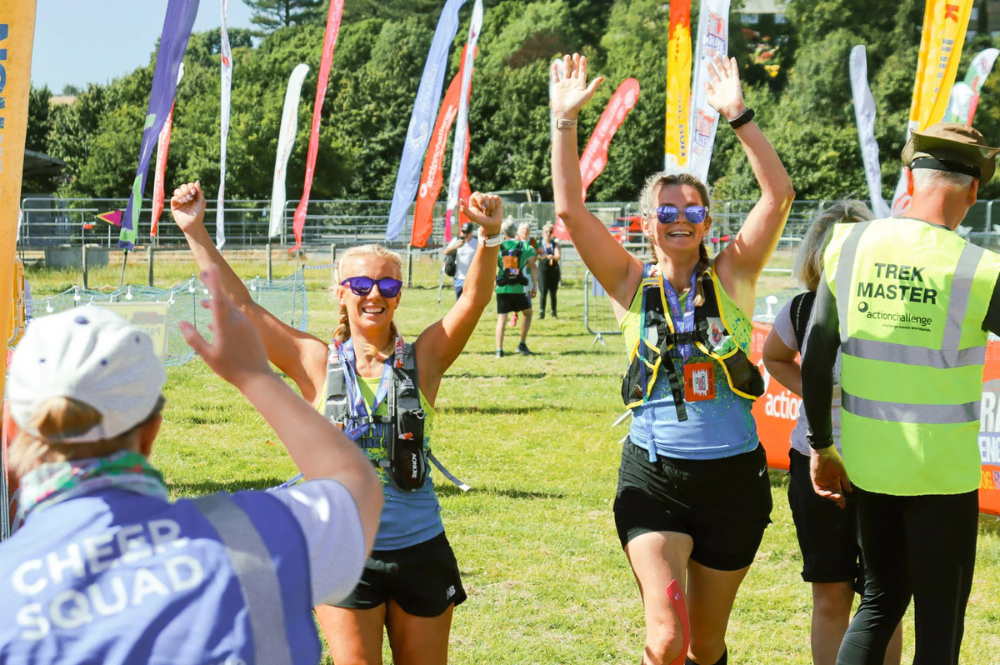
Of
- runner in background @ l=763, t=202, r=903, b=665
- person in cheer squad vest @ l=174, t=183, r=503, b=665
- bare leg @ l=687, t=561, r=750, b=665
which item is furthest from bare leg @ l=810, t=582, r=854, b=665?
person in cheer squad vest @ l=174, t=183, r=503, b=665

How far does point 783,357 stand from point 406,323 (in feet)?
47.5

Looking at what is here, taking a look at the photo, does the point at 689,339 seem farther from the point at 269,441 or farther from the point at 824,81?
the point at 824,81

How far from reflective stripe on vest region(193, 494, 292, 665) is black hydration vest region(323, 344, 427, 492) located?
1.53m

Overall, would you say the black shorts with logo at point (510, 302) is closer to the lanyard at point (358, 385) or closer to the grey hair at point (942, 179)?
the lanyard at point (358, 385)

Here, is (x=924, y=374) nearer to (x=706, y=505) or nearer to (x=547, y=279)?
(x=706, y=505)

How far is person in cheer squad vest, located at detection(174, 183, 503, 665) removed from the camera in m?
2.95

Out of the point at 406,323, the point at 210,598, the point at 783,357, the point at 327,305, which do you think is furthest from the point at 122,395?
the point at 327,305

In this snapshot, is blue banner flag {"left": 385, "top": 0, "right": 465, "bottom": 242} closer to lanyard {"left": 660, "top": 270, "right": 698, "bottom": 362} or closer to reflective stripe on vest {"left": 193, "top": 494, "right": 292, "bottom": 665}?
lanyard {"left": 660, "top": 270, "right": 698, "bottom": 362}

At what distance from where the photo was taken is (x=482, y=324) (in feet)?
59.7

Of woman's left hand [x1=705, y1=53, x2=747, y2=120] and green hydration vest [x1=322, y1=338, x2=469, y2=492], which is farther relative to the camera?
woman's left hand [x1=705, y1=53, x2=747, y2=120]

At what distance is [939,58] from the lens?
842 cm

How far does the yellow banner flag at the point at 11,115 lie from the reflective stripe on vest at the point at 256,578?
5.59 feet

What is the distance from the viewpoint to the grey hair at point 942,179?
2.96m

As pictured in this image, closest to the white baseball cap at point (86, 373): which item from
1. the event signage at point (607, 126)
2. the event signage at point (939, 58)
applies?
the event signage at point (939, 58)
